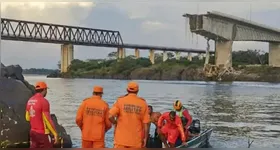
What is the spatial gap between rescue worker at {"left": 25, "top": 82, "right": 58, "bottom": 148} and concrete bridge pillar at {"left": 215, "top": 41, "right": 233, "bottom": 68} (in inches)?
A: 1870

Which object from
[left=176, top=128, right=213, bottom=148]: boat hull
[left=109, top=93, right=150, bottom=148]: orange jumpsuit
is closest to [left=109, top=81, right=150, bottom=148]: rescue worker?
[left=109, top=93, right=150, bottom=148]: orange jumpsuit

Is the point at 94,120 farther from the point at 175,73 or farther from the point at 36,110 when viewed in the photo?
the point at 175,73

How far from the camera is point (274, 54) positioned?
65.8m

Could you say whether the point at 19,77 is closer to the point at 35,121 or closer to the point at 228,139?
the point at 35,121

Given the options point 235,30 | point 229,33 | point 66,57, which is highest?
point 235,30

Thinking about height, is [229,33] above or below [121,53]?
above

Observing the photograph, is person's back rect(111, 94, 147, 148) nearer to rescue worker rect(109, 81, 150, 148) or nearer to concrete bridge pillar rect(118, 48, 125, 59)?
rescue worker rect(109, 81, 150, 148)

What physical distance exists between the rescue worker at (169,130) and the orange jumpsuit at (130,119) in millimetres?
2081

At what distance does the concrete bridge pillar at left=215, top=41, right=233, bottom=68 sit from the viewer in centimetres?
5375

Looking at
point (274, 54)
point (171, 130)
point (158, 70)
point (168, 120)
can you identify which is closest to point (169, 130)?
point (171, 130)

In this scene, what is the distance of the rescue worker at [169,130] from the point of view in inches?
319

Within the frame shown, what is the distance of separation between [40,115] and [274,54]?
62.3m

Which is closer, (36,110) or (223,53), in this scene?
(36,110)

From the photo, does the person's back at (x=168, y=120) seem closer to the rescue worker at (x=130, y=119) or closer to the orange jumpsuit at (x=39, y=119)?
the rescue worker at (x=130, y=119)
